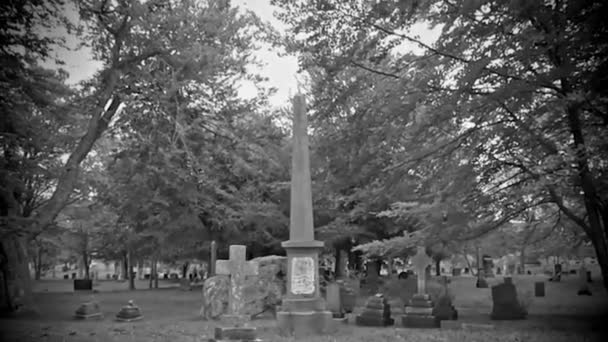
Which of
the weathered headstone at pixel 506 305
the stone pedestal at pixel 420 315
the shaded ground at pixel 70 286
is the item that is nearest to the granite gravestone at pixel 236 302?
the stone pedestal at pixel 420 315

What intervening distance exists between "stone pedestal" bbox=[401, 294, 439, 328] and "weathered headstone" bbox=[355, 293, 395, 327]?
1.59 feet

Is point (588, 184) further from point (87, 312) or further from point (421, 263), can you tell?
point (87, 312)

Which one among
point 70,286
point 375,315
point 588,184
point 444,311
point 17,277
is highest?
point 588,184

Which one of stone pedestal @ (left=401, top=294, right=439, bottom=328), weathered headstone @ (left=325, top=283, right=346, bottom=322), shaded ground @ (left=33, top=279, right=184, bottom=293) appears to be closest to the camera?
stone pedestal @ (left=401, top=294, right=439, bottom=328)

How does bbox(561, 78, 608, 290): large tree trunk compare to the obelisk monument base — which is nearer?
bbox(561, 78, 608, 290): large tree trunk

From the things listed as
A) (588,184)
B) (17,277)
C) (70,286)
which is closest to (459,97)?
(588,184)

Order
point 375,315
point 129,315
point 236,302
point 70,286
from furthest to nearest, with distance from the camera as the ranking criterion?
point 70,286
point 129,315
point 375,315
point 236,302

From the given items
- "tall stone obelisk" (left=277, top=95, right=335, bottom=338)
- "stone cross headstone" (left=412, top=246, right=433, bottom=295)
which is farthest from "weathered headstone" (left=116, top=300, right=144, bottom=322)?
"stone cross headstone" (left=412, top=246, right=433, bottom=295)

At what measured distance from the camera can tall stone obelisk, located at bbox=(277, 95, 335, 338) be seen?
439 inches

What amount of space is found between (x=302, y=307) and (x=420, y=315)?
329 centimetres

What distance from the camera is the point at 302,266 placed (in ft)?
38.3

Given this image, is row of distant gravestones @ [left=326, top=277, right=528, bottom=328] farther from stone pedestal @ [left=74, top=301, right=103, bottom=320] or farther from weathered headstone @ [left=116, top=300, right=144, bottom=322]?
stone pedestal @ [left=74, top=301, right=103, bottom=320]

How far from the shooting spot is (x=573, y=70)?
6.55m

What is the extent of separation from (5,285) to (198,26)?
925 cm
